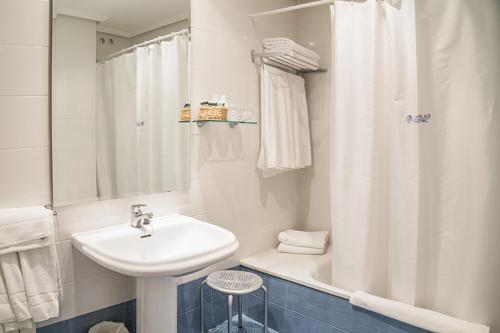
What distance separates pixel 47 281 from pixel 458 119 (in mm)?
1911

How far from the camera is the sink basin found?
1262 millimetres

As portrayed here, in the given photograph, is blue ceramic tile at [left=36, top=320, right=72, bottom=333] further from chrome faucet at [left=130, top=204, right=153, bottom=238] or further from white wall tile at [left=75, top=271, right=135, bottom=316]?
chrome faucet at [left=130, top=204, right=153, bottom=238]

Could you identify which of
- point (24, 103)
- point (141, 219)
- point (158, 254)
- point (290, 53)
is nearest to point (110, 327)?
point (158, 254)

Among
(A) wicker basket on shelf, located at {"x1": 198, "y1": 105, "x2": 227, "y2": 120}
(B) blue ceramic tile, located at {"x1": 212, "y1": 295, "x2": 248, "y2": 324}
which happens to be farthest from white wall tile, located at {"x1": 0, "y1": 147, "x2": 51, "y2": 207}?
(B) blue ceramic tile, located at {"x1": 212, "y1": 295, "x2": 248, "y2": 324}

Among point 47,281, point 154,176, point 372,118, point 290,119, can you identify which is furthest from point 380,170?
point 47,281

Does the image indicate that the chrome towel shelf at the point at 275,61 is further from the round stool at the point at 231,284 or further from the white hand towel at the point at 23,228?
the white hand towel at the point at 23,228

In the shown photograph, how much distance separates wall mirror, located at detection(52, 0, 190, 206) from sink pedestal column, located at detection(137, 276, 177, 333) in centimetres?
47

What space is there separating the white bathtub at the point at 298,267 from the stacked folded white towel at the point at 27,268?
1212mm

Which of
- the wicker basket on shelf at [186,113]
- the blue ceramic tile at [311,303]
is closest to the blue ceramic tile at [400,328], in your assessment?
the blue ceramic tile at [311,303]

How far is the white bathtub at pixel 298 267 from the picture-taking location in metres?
2.00

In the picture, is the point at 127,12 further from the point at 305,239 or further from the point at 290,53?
the point at 305,239

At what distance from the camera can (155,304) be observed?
59.4 inches

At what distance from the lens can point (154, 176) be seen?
1.85 metres

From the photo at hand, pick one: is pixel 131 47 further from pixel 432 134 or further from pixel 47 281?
pixel 432 134
